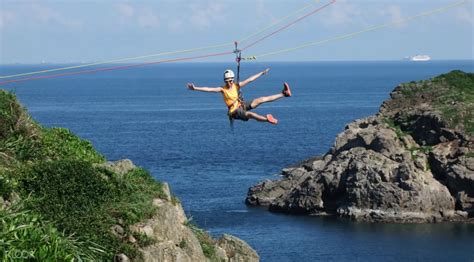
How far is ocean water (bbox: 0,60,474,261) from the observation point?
63.8m

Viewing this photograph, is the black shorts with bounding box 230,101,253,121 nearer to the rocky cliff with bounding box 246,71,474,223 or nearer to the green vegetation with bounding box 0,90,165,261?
the green vegetation with bounding box 0,90,165,261

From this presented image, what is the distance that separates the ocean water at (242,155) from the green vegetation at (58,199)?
35.4 metres

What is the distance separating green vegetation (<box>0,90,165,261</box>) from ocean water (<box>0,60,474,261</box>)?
35418 mm

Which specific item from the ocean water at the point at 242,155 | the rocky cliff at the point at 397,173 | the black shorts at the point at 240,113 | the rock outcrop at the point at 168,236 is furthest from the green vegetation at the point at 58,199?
the rocky cliff at the point at 397,173

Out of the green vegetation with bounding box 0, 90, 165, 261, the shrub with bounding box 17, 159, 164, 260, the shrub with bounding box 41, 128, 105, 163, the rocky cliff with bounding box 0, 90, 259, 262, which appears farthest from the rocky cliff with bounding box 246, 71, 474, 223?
the shrub with bounding box 17, 159, 164, 260

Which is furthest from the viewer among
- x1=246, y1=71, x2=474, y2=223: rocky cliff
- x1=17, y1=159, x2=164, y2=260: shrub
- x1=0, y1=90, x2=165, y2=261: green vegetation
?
x1=246, y1=71, x2=474, y2=223: rocky cliff

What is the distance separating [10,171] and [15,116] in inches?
152

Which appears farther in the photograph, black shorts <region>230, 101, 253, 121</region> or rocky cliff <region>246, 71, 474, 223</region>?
rocky cliff <region>246, 71, 474, 223</region>

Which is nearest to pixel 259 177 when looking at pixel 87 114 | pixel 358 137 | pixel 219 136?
pixel 358 137

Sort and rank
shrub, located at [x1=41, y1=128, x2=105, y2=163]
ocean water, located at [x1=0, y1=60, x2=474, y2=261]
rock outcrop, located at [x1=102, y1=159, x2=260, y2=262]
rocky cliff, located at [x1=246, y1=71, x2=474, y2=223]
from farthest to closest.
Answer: rocky cliff, located at [x1=246, y1=71, x2=474, y2=223]
ocean water, located at [x1=0, y1=60, x2=474, y2=261]
shrub, located at [x1=41, y1=128, x2=105, y2=163]
rock outcrop, located at [x1=102, y1=159, x2=260, y2=262]

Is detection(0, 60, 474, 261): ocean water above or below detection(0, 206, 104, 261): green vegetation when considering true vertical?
below

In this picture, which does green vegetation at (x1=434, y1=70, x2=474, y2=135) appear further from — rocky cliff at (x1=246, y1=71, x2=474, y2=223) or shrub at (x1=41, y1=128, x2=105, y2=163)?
shrub at (x1=41, y1=128, x2=105, y2=163)

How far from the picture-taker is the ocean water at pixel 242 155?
63750mm

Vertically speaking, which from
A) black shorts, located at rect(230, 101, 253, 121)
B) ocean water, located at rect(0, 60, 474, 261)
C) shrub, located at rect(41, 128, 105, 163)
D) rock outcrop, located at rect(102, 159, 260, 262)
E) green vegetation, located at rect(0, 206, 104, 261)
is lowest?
ocean water, located at rect(0, 60, 474, 261)
